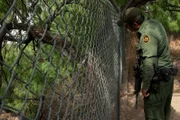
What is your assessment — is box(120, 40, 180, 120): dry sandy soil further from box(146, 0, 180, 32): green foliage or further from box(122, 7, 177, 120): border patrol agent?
box(122, 7, 177, 120): border patrol agent

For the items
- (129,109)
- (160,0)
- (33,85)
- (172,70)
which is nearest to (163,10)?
(160,0)

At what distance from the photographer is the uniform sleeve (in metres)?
2.26

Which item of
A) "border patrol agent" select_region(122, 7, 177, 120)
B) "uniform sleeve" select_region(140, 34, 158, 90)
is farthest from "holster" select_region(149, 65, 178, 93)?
"uniform sleeve" select_region(140, 34, 158, 90)

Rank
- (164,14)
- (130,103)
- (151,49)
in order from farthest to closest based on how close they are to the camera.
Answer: (130,103), (164,14), (151,49)

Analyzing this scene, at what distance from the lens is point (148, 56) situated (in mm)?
2264

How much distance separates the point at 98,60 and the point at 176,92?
455 cm

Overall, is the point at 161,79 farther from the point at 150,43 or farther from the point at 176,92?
the point at 176,92

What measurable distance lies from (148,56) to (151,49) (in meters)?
0.06

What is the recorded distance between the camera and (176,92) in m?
5.79

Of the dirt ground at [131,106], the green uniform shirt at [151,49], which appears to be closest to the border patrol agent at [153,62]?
the green uniform shirt at [151,49]

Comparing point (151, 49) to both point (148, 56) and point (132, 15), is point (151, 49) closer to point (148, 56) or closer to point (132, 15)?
point (148, 56)

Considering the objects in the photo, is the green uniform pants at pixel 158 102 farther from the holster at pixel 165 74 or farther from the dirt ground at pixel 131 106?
the dirt ground at pixel 131 106

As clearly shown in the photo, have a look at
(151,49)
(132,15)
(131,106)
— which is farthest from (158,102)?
(131,106)

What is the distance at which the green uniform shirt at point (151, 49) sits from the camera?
7.45ft
